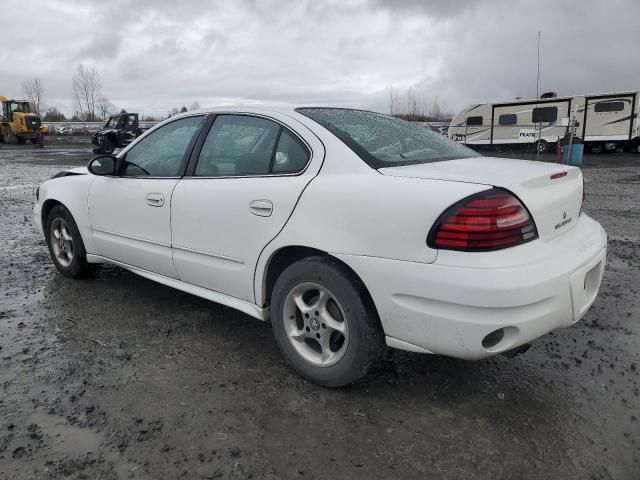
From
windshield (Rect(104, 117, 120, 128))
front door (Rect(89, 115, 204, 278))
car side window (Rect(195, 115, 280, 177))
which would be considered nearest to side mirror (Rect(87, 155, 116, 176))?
front door (Rect(89, 115, 204, 278))

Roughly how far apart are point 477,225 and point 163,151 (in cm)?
244

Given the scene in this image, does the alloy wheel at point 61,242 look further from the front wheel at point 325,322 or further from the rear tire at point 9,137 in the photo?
the rear tire at point 9,137

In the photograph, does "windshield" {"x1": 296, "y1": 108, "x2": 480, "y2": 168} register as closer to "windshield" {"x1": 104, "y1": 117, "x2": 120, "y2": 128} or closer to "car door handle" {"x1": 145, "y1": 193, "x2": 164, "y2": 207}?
"car door handle" {"x1": 145, "y1": 193, "x2": 164, "y2": 207}

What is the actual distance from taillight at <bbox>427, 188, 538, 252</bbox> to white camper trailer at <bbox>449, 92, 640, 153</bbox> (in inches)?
819

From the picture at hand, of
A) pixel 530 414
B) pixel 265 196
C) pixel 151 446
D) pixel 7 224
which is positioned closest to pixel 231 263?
pixel 265 196

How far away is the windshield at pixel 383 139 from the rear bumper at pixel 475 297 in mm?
650

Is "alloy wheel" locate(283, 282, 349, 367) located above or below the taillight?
below

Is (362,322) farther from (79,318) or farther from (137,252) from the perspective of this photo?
(79,318)

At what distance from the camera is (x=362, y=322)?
2.54 m

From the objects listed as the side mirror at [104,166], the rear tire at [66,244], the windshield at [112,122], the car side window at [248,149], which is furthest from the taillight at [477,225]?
the windshield at [112,122]

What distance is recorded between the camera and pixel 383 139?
121 inches

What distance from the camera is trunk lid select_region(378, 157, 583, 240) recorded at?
2.46 m

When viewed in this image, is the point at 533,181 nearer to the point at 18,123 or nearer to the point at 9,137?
the point at 18,123

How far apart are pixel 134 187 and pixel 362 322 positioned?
2141 millimetres
